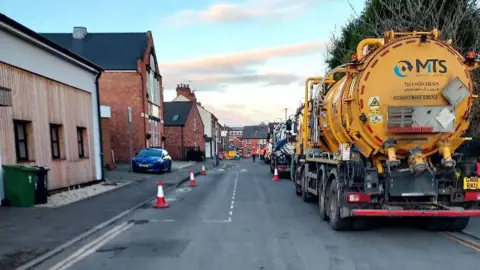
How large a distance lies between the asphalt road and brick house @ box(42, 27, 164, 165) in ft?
75.0

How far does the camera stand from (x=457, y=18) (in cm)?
1459

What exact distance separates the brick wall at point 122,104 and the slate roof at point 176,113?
1829 cm

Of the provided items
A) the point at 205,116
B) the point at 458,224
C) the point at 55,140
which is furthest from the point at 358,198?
the point at 205,116

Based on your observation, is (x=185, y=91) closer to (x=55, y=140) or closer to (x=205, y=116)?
(x=205, y=116)

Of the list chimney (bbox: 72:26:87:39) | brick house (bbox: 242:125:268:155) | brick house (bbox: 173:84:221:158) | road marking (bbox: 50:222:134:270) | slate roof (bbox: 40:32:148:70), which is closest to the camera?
road marking (bbox: 50:222:134:270)

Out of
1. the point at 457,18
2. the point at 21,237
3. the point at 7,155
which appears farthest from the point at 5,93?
the point at 457,18

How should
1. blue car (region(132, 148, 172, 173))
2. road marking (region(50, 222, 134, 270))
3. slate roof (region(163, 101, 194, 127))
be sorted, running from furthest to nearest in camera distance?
slate roof (region(163, 101, 194, 127))
blue car (region(132, 148, 172, 173))
road marking (region(50, 222, 134, 270))

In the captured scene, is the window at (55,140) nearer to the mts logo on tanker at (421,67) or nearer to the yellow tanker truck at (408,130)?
the yellow tanker truck at (408,130)

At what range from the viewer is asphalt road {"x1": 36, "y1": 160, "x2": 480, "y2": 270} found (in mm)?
5840

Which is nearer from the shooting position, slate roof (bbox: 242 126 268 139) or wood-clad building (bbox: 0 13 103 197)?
wood-clad building (bbox: 0 13 103 197)

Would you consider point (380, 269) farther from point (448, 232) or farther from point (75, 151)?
point (75, 151)

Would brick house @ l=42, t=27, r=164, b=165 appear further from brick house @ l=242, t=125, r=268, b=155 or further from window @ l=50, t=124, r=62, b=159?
brick house @ l=242, t=125, r=268, b=155

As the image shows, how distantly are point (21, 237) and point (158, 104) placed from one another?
3221cm

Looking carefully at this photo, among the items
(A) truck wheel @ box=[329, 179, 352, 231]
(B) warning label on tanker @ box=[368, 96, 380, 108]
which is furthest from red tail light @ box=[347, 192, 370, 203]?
(B) warning label on tanker @ box=[368, 96, 380, 108]
